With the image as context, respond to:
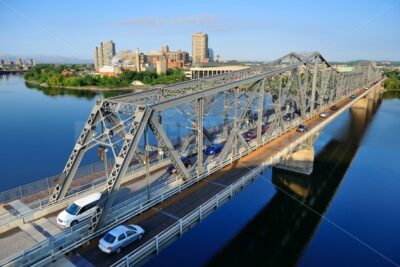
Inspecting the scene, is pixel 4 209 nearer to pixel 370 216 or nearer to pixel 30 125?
pixel 370 216

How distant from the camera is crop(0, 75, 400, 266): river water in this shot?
29.9 m

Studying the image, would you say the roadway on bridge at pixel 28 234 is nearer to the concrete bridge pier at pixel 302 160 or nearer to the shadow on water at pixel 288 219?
the shadow on water at pixel 288 219

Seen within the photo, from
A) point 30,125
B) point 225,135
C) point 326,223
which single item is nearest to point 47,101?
point 30,125

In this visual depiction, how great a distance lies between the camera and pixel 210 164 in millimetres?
30469

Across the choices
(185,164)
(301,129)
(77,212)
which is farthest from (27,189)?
(301,129)

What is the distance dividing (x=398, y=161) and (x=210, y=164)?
44144 mm

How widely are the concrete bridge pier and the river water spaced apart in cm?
125

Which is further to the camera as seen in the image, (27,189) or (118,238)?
(27,189)

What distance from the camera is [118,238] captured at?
58.5 ft

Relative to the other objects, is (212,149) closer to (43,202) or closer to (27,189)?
(43,202)

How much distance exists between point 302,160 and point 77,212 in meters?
36.7

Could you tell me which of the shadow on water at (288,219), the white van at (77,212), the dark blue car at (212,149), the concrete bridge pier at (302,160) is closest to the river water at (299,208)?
the shadow on water at (288,219)

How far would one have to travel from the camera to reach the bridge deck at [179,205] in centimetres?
1759

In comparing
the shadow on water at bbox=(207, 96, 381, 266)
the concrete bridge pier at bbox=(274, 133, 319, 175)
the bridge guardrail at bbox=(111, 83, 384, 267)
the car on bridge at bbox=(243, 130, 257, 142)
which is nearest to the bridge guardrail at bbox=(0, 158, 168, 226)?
the bridge guardrail at bbox=(111, 83, 384, 267)
